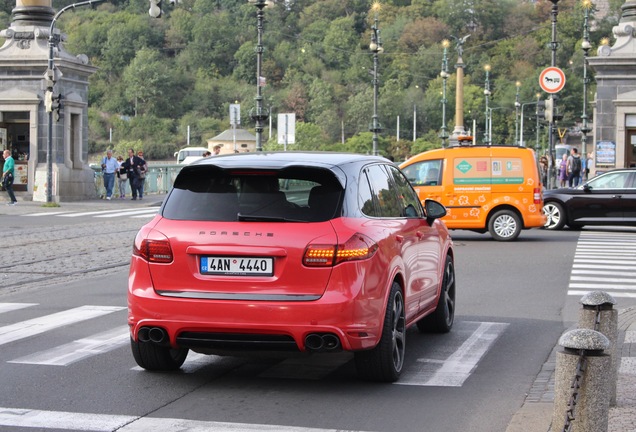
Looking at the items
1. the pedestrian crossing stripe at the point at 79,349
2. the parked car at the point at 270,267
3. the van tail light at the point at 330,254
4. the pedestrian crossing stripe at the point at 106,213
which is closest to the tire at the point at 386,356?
the parked car at the point at 270,267

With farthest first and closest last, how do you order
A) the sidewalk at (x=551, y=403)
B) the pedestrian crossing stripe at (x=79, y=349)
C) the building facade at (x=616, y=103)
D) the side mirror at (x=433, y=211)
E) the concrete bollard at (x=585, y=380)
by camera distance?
the building facade at (x=616, y=103) < the side mirror at (x=433, y=211) < the pedestrian crossing stripe at (x=79, y=349) < the sidewalk at (x=551, y=403) < the concrete bollard at (x=585, y=380)

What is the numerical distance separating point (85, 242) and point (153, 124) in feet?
429

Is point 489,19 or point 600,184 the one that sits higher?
point 489,19

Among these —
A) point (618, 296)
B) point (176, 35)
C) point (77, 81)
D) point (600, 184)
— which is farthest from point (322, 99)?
point (618, 296)

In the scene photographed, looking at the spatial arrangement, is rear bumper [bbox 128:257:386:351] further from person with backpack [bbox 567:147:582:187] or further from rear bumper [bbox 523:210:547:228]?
person with backpack [bbox 567:147:582:187]

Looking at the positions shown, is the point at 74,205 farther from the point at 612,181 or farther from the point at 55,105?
the point at 612,181

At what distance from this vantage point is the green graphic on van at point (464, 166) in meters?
22.8

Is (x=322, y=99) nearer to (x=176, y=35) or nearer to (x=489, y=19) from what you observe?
(x=176, y=35)

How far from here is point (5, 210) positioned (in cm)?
3322

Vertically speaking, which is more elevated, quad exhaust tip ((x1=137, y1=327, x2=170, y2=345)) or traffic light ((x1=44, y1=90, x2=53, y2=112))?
traffic light ((x1=44, y1=90, x2=53, y2=112))

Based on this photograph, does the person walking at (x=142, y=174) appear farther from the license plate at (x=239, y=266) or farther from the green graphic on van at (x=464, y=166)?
the license plate at (x=239, y=266)

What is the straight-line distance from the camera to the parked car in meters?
7.44

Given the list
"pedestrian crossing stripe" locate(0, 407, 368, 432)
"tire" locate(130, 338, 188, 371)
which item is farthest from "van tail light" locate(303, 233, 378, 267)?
"tire" locate(130, 338, 188, 371)

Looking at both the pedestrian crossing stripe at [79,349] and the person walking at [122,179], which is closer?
the pedestrian crossing stripe at [79,349]
